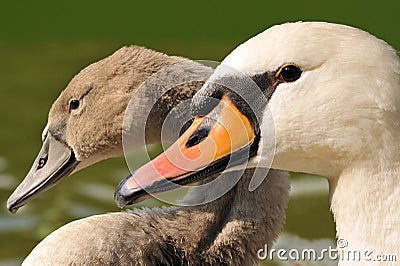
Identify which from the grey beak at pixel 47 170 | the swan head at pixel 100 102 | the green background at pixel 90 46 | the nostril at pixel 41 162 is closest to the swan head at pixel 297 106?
the swan head at pixel 100 102

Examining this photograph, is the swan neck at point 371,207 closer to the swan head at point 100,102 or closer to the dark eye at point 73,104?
the swan head at point 100,102

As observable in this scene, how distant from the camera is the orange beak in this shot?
9.13ft

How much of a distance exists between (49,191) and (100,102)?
2.56 metres

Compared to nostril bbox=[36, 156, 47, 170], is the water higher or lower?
lower

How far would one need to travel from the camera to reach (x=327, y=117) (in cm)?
272

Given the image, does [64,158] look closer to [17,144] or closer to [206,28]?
[17,144]

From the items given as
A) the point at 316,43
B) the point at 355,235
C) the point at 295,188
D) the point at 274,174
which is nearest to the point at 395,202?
the point at 355,235

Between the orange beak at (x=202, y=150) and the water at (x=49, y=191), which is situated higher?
the orange beak at (x=202, y=150)

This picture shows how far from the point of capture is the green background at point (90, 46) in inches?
225

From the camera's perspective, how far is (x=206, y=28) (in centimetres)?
812

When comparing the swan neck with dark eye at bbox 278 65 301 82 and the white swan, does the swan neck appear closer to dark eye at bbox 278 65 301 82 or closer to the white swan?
the white swan

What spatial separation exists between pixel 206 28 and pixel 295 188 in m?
2.49

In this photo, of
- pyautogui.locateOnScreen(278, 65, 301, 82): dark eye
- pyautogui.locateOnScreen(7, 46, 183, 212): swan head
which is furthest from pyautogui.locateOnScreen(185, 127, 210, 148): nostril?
pyautogui.locateOnScreen(7, 46, 183, 212): swan head

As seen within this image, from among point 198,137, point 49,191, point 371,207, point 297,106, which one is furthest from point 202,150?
point 49,191
